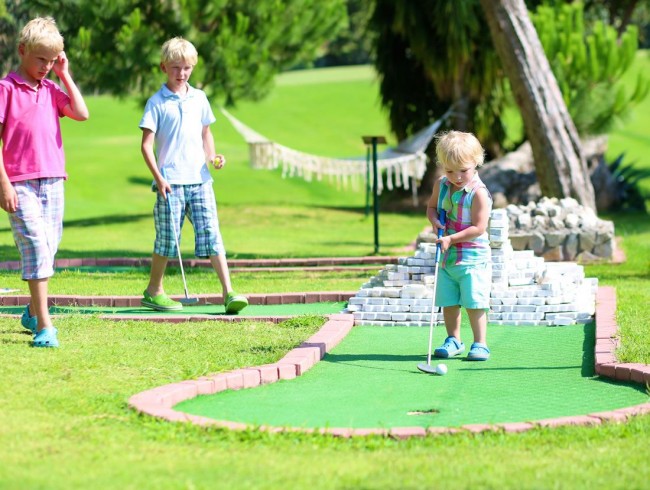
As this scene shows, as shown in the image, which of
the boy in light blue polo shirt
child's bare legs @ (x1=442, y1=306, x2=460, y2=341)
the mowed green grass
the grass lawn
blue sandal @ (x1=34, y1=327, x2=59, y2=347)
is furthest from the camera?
the mowed green grass

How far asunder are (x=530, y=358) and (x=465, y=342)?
0.58 m

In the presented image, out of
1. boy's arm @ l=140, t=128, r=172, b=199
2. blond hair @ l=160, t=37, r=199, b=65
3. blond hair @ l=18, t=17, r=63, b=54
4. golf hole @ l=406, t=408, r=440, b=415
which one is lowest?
golf hole @ l=406, t=408, r=440, b=415

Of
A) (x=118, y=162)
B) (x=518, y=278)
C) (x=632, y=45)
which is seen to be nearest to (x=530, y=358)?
(x=518, y=278)

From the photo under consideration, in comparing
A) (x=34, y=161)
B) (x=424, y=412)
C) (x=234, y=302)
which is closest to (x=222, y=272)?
(x=234, y=302)

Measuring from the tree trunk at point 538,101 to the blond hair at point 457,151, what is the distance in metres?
8.28

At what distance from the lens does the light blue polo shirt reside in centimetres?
735

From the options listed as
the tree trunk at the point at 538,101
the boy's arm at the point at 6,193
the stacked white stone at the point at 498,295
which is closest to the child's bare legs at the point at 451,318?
the stacked white stone at the point at 498,295

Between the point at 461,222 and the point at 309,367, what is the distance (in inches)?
44.6

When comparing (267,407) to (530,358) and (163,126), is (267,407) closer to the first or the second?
(530,358)

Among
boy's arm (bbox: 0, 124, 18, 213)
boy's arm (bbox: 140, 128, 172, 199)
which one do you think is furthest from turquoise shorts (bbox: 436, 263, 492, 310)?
boy's arm (bbox: 0, 124, 18, 213)

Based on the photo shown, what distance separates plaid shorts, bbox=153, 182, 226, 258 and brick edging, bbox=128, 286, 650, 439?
95cm

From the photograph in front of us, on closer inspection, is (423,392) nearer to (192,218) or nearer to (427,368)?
(427,368)

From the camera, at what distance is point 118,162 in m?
27.1

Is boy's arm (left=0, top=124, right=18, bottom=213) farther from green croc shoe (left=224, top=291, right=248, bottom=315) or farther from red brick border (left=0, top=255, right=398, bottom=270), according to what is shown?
red brick border (left=0, top=255, right=398, bottom=270)
